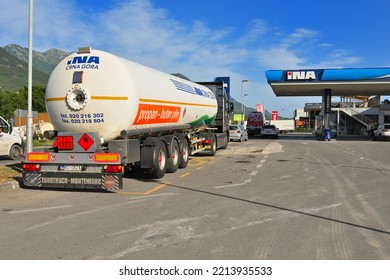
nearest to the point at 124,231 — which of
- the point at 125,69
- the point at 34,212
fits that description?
the point at 34,212

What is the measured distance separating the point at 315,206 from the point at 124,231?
3.96 meters

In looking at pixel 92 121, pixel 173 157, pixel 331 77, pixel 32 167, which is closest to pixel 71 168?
pixel 32 167

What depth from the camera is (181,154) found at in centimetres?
1406

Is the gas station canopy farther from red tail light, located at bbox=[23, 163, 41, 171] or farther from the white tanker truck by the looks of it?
red tail light, located at bbox=[23, 163, 41, 171]

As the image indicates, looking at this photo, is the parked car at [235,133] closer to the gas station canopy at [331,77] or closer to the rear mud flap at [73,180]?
the gas station canopy at [331,77]

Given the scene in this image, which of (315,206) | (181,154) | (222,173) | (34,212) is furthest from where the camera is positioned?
(181,154)

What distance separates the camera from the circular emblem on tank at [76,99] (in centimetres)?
940

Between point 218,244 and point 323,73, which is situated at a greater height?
point 323,73

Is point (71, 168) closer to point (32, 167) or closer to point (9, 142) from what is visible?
point (32, 167)

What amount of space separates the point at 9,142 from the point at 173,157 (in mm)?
7814

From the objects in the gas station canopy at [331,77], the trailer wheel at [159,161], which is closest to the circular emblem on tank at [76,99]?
the trailer wheel at [159,161]

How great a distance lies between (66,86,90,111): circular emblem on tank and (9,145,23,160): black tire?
332 inches
